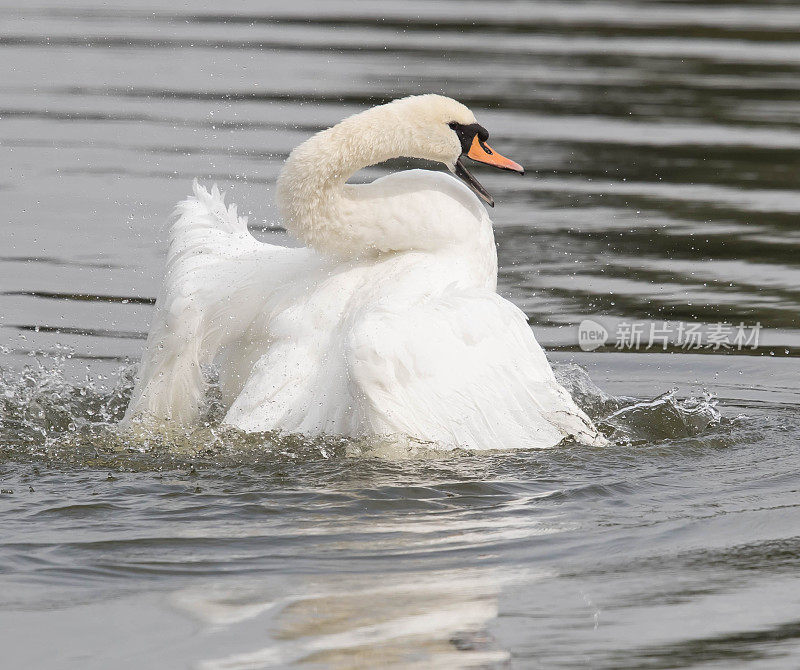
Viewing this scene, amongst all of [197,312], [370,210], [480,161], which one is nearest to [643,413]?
[480,161]

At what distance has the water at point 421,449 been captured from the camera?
5379mm

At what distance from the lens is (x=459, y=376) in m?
6.75

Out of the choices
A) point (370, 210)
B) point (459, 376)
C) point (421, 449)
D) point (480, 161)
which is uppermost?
point (480, 161)

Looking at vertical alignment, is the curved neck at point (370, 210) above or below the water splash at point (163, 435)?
above

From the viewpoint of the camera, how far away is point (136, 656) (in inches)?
198

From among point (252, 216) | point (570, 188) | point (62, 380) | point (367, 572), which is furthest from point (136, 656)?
point (570, 188)

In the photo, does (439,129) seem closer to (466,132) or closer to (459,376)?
(466,132)

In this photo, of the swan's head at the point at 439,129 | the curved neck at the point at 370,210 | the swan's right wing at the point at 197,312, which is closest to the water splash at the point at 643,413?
the curved neck at the point at 370,210

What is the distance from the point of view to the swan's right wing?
295 inches

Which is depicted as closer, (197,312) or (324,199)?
(197,312)

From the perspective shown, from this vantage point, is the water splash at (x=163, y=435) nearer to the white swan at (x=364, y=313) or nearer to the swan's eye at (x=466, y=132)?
the white swan at (x=364, y=313)

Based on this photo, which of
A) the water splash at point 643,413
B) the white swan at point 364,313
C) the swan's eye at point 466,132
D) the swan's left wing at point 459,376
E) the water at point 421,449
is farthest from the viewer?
the water splash at point 643,413

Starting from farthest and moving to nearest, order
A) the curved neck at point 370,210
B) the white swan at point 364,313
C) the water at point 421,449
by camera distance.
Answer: the curved neck at point 370,210
the white swan at point 364,313
the water at point 421,449

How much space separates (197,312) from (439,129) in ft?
5.21
